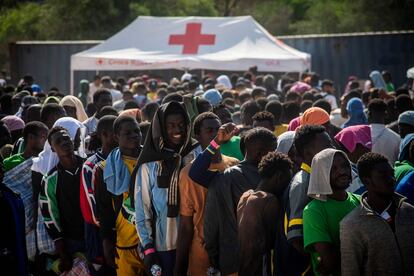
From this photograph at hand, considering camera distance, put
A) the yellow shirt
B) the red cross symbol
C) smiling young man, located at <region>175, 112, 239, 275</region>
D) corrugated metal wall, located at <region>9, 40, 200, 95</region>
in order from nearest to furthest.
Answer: smiling young man, located at <region>175, 112, 239, 275</region> → the yellow shirt → the red cross symbol → corrugated metal wall, located at <region>9, 40, 200, 95</region>

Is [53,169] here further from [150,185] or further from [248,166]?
[248,166]

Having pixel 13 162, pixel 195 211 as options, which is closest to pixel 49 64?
pixel 13 162

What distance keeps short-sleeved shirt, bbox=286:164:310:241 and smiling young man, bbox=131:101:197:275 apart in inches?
39.3

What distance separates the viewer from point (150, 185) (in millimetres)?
5848

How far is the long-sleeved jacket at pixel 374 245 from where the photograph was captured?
4520mm

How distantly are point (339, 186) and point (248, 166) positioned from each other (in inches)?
35.7

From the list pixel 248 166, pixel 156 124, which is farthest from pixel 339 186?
pixel 156 124

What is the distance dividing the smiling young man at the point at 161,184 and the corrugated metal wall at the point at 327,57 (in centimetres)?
1789

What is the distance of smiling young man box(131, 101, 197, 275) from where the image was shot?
573cm

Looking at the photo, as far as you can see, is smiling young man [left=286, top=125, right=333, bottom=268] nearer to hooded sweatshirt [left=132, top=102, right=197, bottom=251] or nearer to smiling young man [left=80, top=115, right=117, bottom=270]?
hooded sweatshirt [left=132, top=102, right=197, bottom=251]

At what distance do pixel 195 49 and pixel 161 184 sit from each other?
14.6 metres

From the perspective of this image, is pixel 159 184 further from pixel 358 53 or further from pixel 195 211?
pixel 358 53

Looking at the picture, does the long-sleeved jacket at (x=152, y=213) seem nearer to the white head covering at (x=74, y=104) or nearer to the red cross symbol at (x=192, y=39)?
the white head covering at (x=74, y=104)

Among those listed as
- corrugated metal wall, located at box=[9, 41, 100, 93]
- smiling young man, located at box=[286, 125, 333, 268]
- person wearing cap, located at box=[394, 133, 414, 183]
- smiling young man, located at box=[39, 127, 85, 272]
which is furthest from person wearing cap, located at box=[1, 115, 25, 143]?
corrugated metal wall, located at box=[9, 41, 100, 93]
